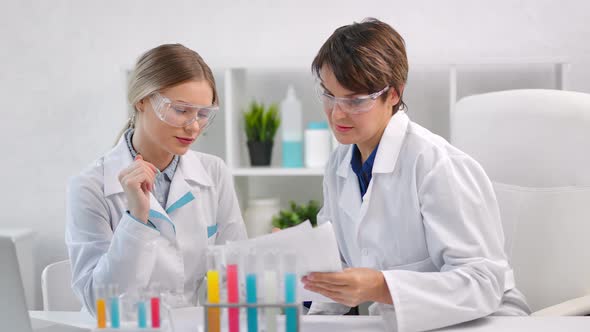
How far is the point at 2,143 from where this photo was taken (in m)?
3.34

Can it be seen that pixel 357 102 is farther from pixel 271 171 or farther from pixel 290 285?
pixel 271 171

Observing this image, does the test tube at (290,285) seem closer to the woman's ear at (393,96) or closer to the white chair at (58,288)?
the woman's ear at (393,96)

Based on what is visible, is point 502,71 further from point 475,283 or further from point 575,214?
point 475,283

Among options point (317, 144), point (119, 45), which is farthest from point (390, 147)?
point (119, 45)

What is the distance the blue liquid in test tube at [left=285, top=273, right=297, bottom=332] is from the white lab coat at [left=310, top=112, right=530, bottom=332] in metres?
0.29

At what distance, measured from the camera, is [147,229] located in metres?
1.61

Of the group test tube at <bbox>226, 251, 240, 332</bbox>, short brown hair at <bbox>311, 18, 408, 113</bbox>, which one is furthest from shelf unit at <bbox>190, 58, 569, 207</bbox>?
test tube at <bbox>226, 251, 240, 332</bbox>

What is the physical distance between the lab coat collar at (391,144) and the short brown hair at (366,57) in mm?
79

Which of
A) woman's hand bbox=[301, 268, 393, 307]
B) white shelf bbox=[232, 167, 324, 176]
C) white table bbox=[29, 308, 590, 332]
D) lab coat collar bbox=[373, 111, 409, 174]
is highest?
lab coat collar bbox=[373, 111, 409, 174]

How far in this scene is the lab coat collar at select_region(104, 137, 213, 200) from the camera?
1755mm

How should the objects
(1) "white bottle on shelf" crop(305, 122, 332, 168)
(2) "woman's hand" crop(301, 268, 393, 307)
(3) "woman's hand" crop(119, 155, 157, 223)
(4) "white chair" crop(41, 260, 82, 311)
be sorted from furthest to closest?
(1) "white bottle on shelf" crop(305, 122, 332, 168), (4) "white chair" crop(41, 260, 82, 311), (3) "woman's hand" crop(119, 155, 157, 223), (2) "woman's hand" crop(301, 268, 393, 307)

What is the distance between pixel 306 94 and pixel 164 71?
4.77 ft

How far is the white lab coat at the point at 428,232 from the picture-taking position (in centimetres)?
143

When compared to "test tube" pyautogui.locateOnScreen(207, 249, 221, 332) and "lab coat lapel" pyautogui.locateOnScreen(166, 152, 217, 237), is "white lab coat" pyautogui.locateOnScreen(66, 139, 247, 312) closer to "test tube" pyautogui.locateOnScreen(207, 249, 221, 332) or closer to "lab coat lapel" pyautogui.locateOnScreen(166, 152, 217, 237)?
"lab coat lapel" pyautogui.locateOnScreen(166, 152, 217, 237)
